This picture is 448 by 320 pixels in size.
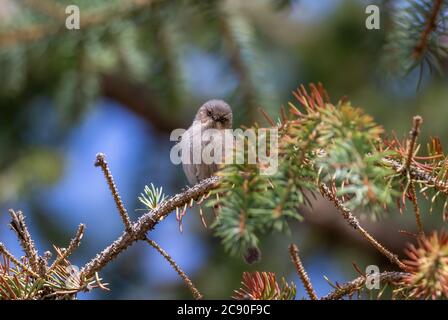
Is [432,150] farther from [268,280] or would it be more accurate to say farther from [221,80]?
[221,80]

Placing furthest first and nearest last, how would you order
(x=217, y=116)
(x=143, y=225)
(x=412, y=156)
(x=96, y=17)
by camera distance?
(x=217, y=116) → (x=96, y=17) → (x=143, y=225) → (x=412, y=156)

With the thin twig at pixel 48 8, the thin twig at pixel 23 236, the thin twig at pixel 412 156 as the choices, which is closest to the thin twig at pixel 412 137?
the thin twig at pixel 412 156

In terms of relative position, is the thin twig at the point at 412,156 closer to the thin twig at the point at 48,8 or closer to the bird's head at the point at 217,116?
the bird's head at the point at 217,116

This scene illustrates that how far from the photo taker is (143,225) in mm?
1681

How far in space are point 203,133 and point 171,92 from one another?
0.31 metres

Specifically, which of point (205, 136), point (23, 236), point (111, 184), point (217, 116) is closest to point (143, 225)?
point (111, 184)

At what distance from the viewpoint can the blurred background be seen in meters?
2.90

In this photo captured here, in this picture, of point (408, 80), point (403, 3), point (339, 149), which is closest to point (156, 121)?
point (408, 80)

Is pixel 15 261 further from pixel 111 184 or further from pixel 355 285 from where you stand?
pixel 355 285

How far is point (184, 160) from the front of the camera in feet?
10.2

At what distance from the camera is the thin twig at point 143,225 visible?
1.62 m

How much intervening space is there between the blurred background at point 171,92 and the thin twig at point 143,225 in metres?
1.22
